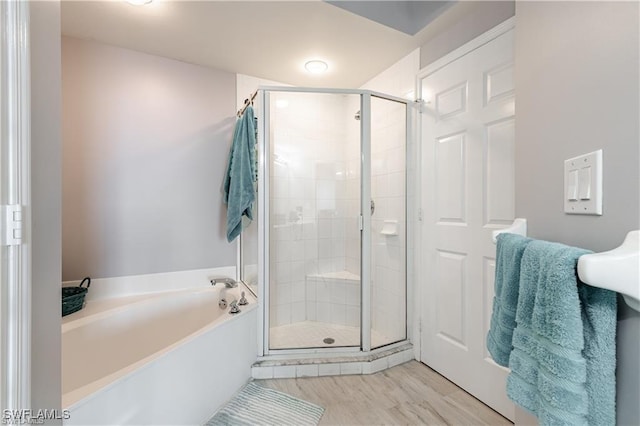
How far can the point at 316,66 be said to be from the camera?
7.55ft

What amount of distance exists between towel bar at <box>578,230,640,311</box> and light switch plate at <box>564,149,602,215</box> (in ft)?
0.40

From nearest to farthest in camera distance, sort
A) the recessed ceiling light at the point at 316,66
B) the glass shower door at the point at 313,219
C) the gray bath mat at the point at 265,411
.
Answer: the gray bath mat at the point at 265,411 < the glass shower door at the point at 313,219 < the recessed ceiling light at the point at 316,66

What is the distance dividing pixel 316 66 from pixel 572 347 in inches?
91.9

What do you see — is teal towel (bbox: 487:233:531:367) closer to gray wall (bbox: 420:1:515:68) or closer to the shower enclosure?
the shower enclosure

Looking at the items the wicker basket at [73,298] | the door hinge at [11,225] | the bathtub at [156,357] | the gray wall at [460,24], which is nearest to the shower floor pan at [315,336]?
the bathtub at [156,357]

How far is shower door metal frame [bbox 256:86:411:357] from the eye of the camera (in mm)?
1961

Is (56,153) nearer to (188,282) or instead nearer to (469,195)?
(188,282)

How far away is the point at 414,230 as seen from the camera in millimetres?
2109

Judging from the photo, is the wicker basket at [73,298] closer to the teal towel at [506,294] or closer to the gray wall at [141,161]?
the gray wall at [141,161]

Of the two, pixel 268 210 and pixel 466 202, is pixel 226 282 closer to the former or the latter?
pixel 268 210

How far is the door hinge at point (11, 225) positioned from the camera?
0.66m

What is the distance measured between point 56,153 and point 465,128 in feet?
6.22

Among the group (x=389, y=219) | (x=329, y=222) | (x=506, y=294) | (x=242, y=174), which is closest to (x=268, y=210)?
(x=242, y=174)

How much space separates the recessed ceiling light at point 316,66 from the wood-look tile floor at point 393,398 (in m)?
2.28
